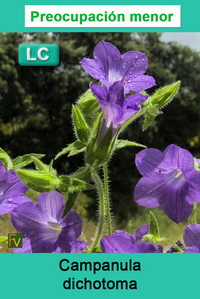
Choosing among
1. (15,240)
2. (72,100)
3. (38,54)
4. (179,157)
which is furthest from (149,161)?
(72,100)

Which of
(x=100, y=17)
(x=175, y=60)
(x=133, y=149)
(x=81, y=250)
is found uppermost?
(x=175, y=60)

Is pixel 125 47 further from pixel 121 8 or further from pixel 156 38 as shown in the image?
pixel 121 8

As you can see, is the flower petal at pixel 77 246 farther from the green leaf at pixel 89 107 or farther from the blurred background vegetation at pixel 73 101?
the blurred background vegetation at pixel 73 101

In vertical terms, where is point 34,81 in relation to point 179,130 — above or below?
above

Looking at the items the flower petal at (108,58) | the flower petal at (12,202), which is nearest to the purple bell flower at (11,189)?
the flower petal at (12,202)

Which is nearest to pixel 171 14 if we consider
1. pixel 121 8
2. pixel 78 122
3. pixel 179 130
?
pixel 121 8

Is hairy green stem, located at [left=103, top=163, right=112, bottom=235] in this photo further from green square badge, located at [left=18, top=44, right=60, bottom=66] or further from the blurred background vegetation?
the blurred background vegetation
